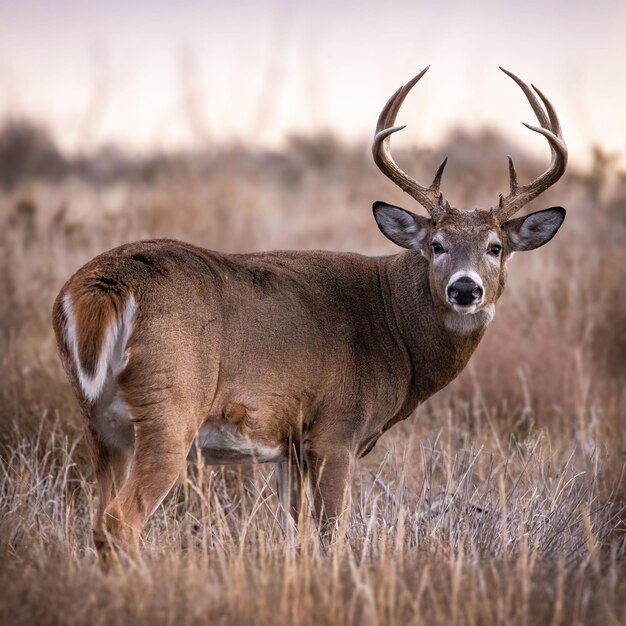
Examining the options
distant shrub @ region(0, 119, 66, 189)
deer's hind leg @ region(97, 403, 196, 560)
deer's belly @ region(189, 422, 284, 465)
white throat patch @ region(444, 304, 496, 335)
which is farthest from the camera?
distant shrub @ region(0, 119, 66, 189)

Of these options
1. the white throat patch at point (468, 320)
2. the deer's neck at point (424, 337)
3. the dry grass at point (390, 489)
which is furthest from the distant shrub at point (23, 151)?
the white throat patch at point (468, 320)

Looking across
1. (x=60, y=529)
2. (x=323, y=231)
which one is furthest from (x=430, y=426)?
(x=323, y=231)

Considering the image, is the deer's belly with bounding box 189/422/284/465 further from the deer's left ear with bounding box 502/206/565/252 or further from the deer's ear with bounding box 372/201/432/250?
the deer's left ear with bounding box 502/206/565/252

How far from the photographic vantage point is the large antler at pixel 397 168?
19.1ft

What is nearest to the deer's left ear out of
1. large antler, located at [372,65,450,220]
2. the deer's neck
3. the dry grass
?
large antler, located at [372,65,450,220]

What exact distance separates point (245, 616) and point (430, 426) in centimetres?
397

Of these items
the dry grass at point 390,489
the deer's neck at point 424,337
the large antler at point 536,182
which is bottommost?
the dry grass at point 390,489

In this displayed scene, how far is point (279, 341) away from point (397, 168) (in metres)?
1.42

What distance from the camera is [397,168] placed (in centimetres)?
601

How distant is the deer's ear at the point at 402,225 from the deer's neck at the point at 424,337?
0.76 feet

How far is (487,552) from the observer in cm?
463

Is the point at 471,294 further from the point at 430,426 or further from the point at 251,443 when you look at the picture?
the point at 430,426

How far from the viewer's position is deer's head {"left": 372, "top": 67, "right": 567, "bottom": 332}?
5.46m

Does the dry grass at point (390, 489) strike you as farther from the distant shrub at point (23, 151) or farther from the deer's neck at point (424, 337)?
the distant shrub at point (23, 151)
